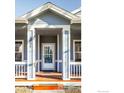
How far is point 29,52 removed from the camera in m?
7.33

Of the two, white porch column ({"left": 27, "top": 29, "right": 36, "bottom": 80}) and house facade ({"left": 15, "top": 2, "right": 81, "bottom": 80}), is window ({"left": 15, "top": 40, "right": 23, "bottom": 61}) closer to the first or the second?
house facade ({"left": 15, "top": 2, "right": 81, "bottom": 80})

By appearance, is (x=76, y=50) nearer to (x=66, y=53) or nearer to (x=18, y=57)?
(x=66, y=53)

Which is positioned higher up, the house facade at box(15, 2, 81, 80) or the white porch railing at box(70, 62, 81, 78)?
the house facade at box(15, 2, 81, 80)

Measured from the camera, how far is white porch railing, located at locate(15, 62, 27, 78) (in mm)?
7396

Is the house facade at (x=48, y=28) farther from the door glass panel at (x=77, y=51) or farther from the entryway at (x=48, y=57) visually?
the entryway at (x=48, y=57)

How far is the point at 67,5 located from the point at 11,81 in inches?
352

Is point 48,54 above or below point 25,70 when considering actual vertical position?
above

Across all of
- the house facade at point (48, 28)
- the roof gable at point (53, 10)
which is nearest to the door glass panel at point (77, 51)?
the house facade at point (48, 28)

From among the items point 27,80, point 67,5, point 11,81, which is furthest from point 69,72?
point 11,81

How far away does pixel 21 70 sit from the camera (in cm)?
751

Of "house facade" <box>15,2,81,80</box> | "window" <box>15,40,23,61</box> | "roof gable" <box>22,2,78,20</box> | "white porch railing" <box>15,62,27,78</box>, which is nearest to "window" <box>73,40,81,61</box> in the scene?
"house facade" <box>15,2,81,80</box>

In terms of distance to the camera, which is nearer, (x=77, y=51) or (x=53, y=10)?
(x=53, y=10)

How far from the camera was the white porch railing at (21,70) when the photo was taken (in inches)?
291

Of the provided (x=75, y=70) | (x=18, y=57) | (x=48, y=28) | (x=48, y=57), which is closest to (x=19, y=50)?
(x=18, y=57)
